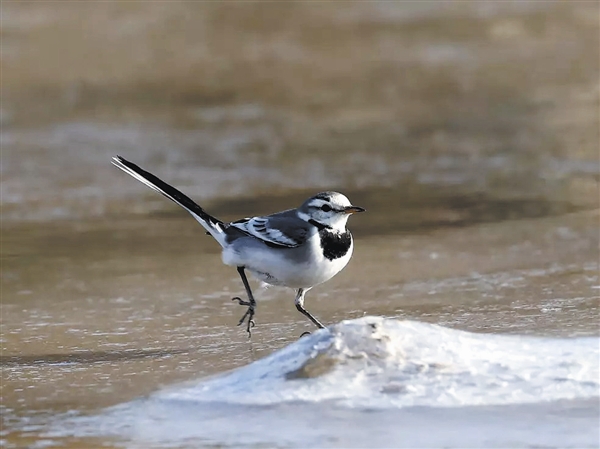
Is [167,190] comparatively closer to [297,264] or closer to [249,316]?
[249,316]

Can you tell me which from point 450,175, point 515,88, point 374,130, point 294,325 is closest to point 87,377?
point 294,325

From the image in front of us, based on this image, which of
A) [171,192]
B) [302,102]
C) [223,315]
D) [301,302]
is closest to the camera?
[301,302]

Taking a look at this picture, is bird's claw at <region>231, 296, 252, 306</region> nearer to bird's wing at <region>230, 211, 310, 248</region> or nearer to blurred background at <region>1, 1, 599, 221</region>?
bird's wing at <region>230, 211, 310, 248</region>

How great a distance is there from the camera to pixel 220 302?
6.67 m

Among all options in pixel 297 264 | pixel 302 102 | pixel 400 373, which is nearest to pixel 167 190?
pixel 297 264

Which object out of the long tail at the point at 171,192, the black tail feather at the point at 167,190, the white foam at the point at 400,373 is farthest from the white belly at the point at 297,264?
the white foam at the point at 400,373

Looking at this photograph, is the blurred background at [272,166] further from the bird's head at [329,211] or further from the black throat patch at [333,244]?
the bird's head at [329,211]

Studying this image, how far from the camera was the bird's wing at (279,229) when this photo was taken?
5.93m

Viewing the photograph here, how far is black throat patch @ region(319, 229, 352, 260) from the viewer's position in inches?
232

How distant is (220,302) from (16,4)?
8067mm

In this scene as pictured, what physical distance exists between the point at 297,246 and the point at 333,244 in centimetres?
19

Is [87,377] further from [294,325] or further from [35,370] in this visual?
[294,325]

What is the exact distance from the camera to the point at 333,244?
594 centimetres

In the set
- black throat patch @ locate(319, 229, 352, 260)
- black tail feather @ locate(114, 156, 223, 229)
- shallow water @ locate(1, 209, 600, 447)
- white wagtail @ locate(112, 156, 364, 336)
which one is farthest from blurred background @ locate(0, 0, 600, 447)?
black tail feather @ locate(114, 156, 223, 229)
